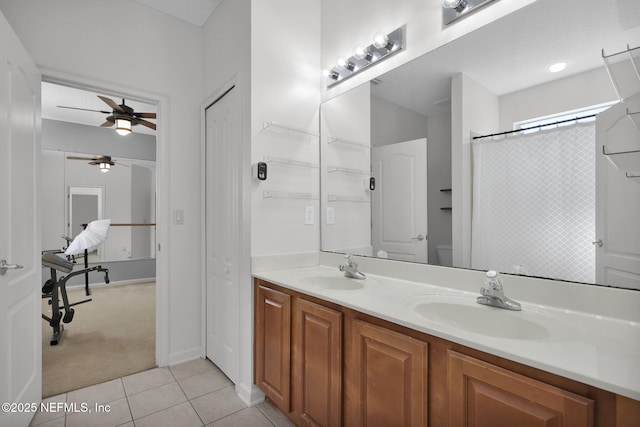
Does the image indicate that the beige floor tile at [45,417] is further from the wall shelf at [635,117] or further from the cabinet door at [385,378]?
the wall shelf at [635,117]

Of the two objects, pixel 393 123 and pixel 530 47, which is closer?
pixel 530 47

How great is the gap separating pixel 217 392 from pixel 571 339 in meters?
2.03

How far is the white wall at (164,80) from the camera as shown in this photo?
2076 millimetres

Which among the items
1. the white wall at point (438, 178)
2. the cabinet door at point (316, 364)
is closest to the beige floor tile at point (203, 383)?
the cabinet door at point (316, 364)

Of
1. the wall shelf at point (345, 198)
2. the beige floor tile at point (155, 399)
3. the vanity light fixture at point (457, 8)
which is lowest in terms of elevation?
the beige floor tile at point (155, 399)

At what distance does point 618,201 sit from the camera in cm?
103

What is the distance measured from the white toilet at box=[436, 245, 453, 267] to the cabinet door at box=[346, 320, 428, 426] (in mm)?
597

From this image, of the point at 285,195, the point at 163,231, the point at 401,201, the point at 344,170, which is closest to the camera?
the point at 401,201

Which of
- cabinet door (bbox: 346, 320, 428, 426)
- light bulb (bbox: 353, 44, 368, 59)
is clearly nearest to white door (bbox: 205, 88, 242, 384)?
light bulb (bbox: 353, 44, 368, 59)

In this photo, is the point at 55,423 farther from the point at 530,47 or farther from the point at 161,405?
the point at 530,47

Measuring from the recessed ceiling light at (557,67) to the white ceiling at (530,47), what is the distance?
14 millimetres

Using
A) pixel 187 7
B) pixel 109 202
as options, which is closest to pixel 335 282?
pixel 187 7

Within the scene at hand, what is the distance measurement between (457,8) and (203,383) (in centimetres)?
274

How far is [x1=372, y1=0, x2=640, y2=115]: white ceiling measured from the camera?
1.05m
